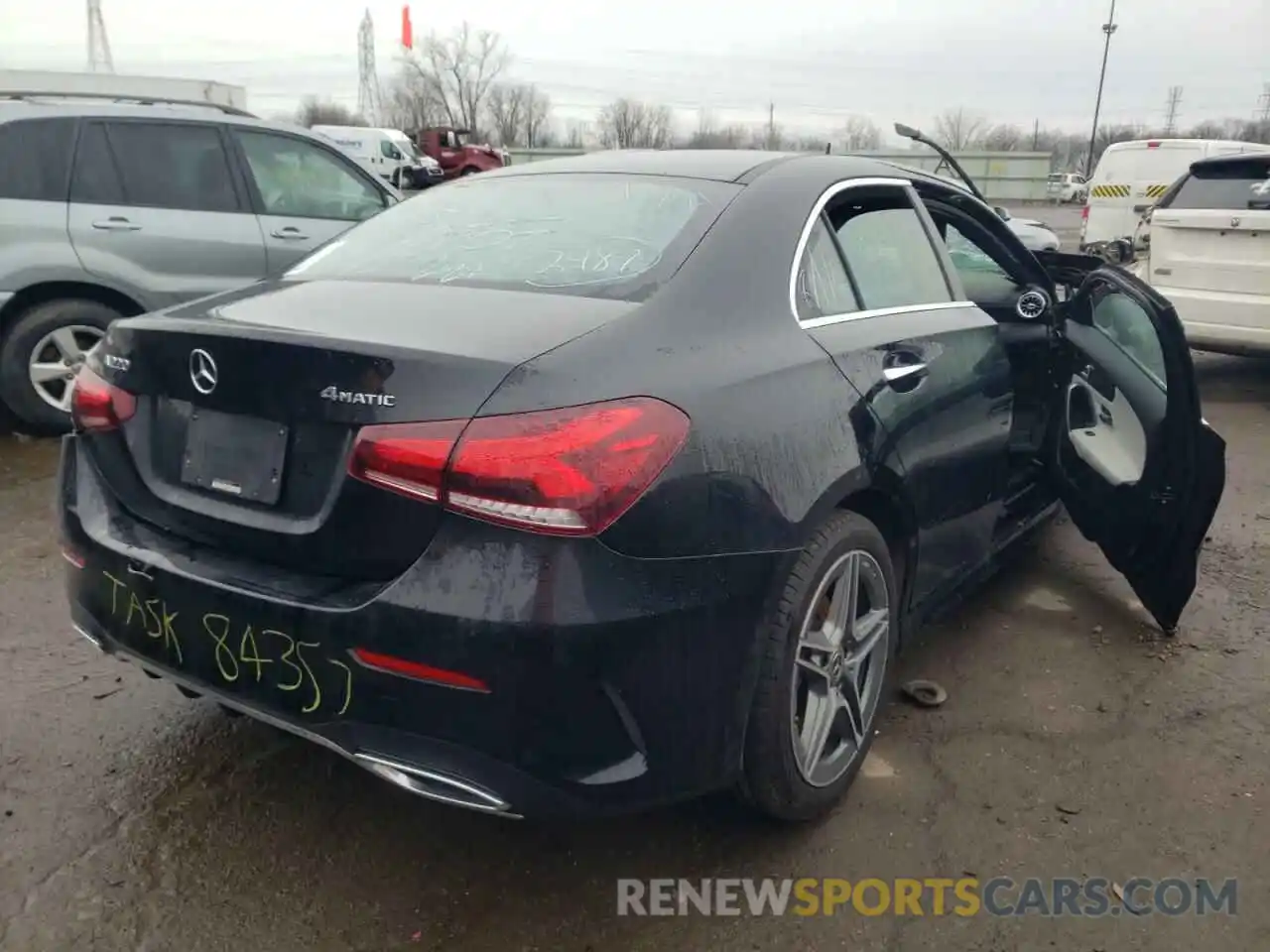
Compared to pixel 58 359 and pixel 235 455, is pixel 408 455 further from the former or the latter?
pixel 58 359

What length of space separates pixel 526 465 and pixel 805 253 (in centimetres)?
111

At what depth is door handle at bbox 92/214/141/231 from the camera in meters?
5.65

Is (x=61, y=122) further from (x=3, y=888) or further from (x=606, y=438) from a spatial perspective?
(x=606, y=438)

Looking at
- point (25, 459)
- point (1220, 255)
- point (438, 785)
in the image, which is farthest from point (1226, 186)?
point (25, 459)

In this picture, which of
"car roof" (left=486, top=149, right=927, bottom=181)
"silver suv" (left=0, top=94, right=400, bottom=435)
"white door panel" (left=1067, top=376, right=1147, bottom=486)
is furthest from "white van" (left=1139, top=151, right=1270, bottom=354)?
"silver suv" (left=0, top=94, right=400, bottom=435)

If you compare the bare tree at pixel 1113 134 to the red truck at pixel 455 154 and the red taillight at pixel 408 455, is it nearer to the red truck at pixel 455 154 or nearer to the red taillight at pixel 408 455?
the red truck at pixel 455 154

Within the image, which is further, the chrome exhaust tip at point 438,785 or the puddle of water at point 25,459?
the puddle of water at point 25,459

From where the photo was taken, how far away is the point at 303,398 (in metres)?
1.91

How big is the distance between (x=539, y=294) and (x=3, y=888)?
1.75 metres

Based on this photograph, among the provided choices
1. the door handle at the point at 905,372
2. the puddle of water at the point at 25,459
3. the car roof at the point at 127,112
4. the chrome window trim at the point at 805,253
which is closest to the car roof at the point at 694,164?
the chrome window trim at the point at 805,253

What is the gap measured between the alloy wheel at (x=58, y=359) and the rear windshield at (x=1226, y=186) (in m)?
7.46

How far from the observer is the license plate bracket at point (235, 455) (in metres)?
1.98

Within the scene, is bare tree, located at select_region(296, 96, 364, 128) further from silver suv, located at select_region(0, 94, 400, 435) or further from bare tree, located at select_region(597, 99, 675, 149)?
silver suv, located at select_region(0, 94, 400, 435)

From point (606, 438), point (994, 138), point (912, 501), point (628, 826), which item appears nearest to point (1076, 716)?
point (912, 501)
